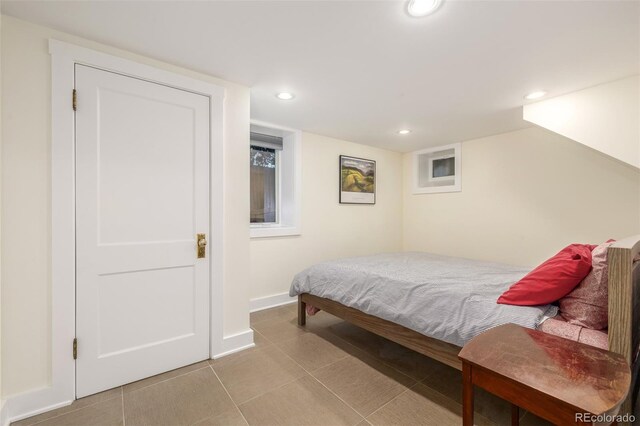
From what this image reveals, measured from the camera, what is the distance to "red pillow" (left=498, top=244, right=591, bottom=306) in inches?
57.8

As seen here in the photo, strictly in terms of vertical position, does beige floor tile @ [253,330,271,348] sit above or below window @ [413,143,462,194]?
below

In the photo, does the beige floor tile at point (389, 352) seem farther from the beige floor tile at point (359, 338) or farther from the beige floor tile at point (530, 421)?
the beige floor tile at point (530, 421)

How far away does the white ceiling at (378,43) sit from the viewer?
1490 mm

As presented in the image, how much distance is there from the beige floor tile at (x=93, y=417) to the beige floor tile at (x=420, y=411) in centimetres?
145

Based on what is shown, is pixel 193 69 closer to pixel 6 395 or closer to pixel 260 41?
pixel 260 41

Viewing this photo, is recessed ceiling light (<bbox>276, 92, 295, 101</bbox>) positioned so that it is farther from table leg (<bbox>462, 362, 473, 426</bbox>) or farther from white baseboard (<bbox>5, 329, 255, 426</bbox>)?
white baseboard (<bbox>5, 329, 255, 426</bbox>)

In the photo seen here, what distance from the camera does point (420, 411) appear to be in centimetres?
166

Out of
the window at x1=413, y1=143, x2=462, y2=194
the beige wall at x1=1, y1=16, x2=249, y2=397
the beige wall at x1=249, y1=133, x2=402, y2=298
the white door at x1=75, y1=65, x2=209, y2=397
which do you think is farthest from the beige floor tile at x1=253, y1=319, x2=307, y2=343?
the window at x1=413, y1=143, x2=462, y2=194

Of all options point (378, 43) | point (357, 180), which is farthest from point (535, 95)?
point (357, 180)

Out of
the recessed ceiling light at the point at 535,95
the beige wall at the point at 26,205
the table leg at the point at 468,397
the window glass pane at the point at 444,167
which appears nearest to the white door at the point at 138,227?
the beige wall at the point at 26,205

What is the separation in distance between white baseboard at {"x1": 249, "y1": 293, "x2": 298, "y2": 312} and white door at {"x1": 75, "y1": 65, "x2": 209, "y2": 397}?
1125 millimetres

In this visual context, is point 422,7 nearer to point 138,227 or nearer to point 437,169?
point 138,227

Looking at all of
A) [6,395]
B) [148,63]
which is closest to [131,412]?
[6,395]

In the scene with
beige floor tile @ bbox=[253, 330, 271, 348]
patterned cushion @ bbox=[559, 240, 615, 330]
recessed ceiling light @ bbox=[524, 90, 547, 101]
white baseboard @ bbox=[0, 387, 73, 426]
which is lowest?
beige floor tile @ bbox=[253, 330, 271, 348]
